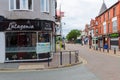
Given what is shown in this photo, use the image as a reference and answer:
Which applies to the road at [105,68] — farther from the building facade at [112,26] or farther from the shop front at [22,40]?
the building facade at [112,26]

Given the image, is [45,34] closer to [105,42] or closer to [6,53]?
[6,53]

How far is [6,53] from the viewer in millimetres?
24641

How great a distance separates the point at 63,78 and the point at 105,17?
54.3 m

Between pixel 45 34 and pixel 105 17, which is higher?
pixel 105 17

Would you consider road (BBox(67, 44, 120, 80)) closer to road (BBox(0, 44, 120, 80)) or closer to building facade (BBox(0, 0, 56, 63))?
road (BBox(0, 44, 120, 80))

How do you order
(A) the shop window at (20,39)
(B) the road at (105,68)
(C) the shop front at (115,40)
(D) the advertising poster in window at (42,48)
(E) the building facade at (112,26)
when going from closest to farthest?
1. (B) the road at (105,68)
2. (D) the advertising poster in window at (42,48)
3. (A) the shop window at (20,39)
4. (C) the shop front at (115,40)
5. (E) the building facade at (112,26)

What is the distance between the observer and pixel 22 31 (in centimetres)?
2503

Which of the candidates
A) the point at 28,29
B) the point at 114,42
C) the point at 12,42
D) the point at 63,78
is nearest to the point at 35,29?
the point at 28,29

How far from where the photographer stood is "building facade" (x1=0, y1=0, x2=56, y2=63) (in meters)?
24.6

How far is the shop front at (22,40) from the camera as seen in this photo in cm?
2455

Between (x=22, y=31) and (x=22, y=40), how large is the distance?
86cm

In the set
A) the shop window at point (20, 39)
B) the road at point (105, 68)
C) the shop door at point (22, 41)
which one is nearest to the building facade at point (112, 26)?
the road at point (105, 68)

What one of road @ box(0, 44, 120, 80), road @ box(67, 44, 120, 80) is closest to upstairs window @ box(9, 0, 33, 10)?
road @ box(67, 44, 120, 80)

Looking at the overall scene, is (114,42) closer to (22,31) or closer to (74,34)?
(22,31)
